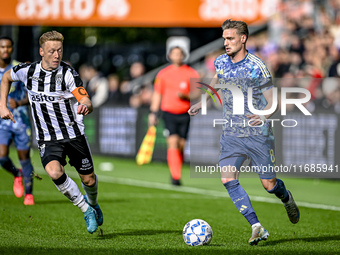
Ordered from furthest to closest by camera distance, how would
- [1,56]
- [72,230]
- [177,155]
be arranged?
[177,155], [1,56], [72,230]

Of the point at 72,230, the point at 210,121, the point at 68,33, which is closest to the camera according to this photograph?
the point at 72,230

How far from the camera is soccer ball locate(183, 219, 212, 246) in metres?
7.40

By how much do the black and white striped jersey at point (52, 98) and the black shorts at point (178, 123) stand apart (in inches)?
217

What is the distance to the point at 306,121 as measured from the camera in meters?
14.6

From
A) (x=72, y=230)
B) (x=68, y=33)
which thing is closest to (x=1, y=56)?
(x=72, y=230)

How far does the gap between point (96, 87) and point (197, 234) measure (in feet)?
47.0

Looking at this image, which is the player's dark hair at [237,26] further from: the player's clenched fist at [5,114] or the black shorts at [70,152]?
the player's clenched fist at [5,114]

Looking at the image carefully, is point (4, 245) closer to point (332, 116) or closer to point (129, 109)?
point (332, 116)

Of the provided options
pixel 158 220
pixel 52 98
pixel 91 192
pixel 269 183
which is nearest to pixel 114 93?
pixel 158 220

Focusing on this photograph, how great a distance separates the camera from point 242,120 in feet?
24.4

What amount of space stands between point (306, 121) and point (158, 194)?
3.94 m

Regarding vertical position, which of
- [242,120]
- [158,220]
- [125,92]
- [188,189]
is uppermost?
[242,120]

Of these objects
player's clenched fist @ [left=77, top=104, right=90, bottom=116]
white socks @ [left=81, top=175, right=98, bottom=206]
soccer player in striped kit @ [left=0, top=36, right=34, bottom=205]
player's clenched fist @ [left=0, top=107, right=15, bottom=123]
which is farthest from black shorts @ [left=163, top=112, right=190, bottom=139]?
player's clenched fist @ [left=77, top=104, right=90, bottom=116]

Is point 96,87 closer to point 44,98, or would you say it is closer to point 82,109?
point 44,98
